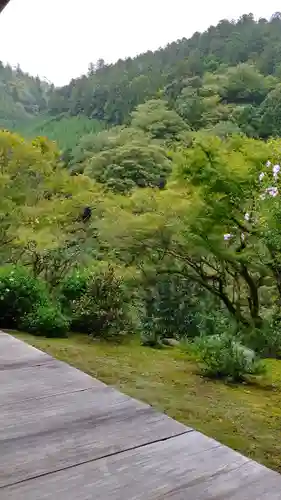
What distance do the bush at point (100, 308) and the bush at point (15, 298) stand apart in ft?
1.55

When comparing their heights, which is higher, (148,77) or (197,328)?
(148,77)

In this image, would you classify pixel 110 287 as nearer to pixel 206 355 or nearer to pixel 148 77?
pixel 206 355

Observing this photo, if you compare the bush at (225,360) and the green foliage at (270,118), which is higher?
the green foliage at (270,118)

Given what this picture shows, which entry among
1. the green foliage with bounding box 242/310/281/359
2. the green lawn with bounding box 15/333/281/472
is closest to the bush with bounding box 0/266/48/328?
the green lawn with bounding box 15/333/281/472

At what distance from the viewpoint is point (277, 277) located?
5.68 metres

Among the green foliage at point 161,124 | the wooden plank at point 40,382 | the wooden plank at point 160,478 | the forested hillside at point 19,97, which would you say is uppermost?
the forested hillside at point 19,97

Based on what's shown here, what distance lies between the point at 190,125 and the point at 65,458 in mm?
14332

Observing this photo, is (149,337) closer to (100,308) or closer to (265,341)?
(100,308)

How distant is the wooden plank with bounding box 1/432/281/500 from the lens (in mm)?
799

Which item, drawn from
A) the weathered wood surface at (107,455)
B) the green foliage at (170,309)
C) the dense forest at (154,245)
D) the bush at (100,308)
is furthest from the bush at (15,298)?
the weathered wood surface at (107,455)

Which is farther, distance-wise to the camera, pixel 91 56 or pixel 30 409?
pixel 91 56

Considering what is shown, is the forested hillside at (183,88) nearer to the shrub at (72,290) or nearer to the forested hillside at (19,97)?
the forested hillside at (19,97)

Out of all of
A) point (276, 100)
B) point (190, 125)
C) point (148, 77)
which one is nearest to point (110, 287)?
point (190, 125)

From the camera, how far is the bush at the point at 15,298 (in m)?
3.90
